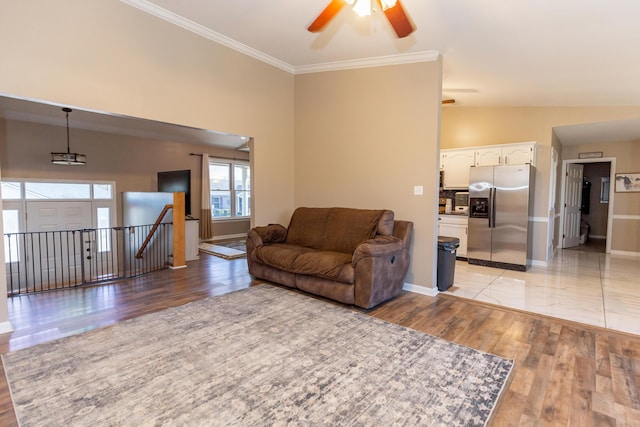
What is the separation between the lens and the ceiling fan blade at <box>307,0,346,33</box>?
224 centimetres

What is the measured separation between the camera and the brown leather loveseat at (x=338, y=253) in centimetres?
332

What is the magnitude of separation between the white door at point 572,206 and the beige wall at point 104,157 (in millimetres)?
8424

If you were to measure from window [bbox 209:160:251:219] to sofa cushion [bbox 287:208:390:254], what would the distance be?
4.08m

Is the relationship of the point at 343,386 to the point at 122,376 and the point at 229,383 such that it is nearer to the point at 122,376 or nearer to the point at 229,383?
the point at 229,383

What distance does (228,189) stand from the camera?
8.97 metres

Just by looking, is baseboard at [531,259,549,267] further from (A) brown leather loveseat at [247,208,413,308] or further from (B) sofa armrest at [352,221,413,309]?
(B) sofa armrest at [352,221,413,309]

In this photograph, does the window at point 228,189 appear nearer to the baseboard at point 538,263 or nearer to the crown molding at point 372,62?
the crown molding at point 372,62

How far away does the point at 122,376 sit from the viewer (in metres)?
2.10

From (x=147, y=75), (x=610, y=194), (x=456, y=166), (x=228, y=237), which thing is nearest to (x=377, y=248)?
(x=147, y=75)

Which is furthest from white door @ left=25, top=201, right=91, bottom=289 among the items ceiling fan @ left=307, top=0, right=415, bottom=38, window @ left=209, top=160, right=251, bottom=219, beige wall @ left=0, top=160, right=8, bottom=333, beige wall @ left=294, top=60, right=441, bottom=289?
ceiling fan @ left=307, top=0, right=415, bottom=38

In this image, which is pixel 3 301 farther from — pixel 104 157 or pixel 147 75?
pixel 104 157

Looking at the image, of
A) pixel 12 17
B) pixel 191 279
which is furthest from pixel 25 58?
pixel 191 279

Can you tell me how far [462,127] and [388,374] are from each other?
18.0 feet

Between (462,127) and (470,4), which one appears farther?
(462,127)
